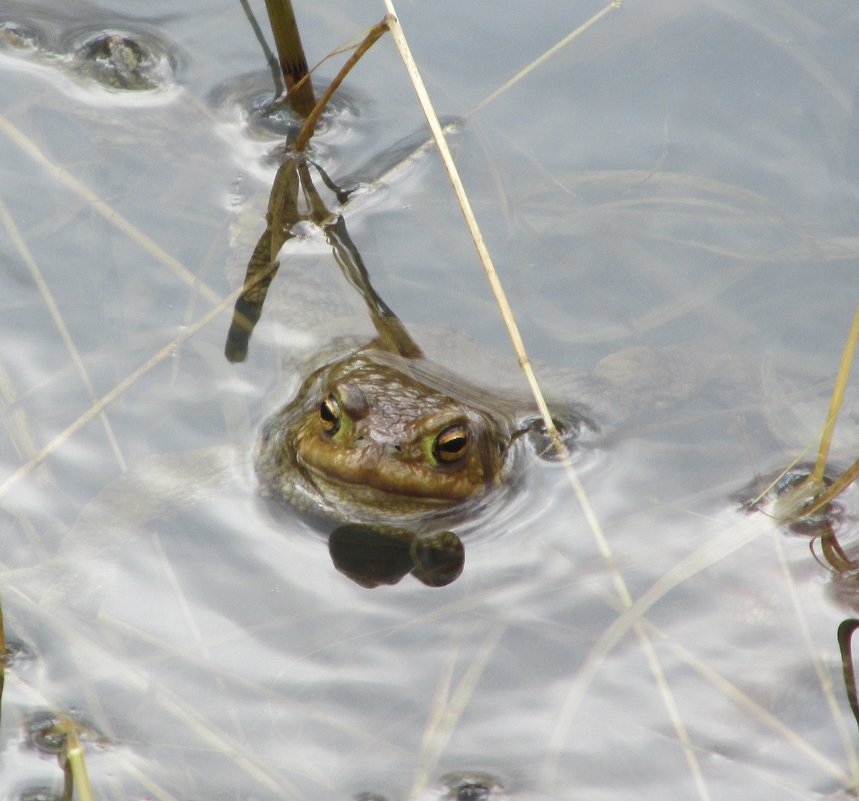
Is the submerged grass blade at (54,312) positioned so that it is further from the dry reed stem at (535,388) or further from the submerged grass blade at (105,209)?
the dry reed stem at (535,388)

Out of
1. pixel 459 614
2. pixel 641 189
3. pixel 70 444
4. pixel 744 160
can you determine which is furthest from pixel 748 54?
pixel 70 444

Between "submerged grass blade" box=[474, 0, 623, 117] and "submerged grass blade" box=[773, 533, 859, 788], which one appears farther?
"submerged grass blade" box=[474, 0, 623, 117]

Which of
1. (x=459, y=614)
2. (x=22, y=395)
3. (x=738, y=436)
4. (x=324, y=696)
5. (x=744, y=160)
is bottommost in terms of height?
(x=324, y=696)

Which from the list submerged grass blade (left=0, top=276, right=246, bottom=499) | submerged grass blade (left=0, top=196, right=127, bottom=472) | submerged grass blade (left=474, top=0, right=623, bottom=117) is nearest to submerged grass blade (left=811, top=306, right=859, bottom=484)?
submerged grass blade (left=474, top=0, right=623, bottom=117)

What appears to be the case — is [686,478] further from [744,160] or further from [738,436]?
[744,160]

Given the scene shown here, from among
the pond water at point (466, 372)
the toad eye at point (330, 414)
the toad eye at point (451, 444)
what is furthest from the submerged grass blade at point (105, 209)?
the toad eye at point (451, 444)

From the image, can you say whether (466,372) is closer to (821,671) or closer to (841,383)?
(841,383)

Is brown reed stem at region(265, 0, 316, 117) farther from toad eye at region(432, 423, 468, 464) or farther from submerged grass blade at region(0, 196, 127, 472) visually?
toad eye at region(432, 423, 468, 464)
